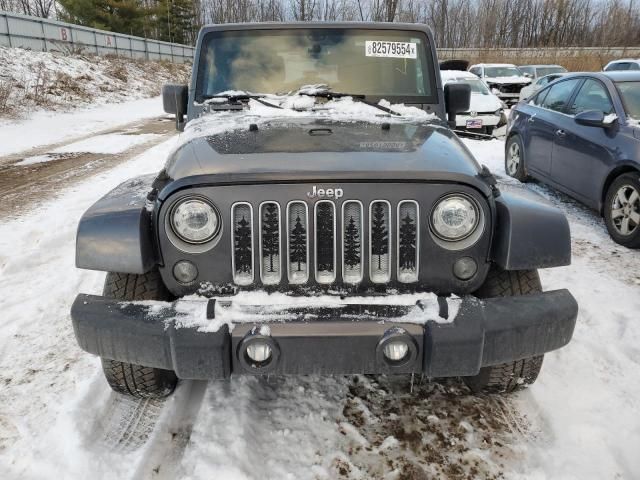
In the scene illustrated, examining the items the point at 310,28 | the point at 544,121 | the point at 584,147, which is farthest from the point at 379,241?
the point at 544,121

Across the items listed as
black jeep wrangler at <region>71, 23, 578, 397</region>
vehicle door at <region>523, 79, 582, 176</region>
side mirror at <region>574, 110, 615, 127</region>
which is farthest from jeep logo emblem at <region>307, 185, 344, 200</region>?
vehicle door at <region>523, 79, 582, 176</region>

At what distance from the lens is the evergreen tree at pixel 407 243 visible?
2.15 m

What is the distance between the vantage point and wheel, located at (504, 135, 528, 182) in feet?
23.2

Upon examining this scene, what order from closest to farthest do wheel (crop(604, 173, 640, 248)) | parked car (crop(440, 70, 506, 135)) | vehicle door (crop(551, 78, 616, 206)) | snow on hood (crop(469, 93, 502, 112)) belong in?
wheel (crop(604, 173, 640, 248)) < vehicle door (crop(551, 78, 616, 206)) < parked car (crop(440, 70, 506, 135)) < snow on hood (crop(469, 93, 502, 112))

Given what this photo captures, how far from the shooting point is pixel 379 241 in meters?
2.15

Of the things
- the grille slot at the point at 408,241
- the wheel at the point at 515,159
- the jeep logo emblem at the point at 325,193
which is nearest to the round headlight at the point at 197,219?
the jeep logo emblem at the point at 325,193

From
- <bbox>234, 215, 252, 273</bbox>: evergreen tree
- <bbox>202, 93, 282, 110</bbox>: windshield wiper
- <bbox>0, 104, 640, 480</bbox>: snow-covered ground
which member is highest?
<bbox>202, 93, 282, 110</bbox>: windshield wiper

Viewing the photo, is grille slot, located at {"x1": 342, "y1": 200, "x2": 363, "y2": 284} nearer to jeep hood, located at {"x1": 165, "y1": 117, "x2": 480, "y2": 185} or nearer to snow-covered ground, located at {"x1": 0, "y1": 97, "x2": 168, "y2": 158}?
jeep hood, located at {"x1": 165, "y1": 117, "x2": 480, "y2": 185}

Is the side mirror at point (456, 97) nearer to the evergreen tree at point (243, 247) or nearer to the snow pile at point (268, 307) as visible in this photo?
the snow pile at point (268, 307)

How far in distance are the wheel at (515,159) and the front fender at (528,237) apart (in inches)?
200

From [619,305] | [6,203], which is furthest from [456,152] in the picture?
[6,203]

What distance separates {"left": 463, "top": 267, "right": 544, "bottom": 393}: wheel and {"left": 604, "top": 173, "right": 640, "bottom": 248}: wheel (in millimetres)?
2892

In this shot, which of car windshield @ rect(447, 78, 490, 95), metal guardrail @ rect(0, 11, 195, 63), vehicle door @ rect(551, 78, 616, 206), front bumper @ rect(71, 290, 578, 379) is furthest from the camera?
metal guardrail @ rect(0, 11, 195, 63)

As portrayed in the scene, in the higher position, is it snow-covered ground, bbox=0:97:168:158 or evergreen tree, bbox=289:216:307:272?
evergreen tree, bbox=289:216:307:272
